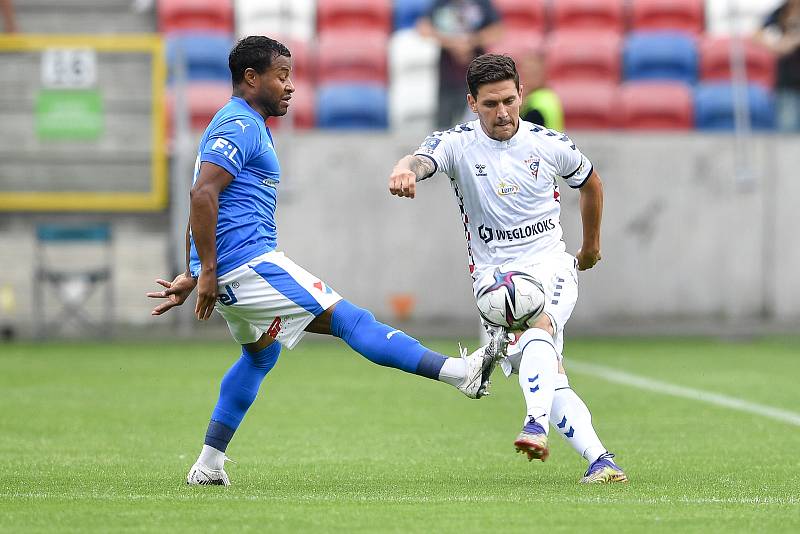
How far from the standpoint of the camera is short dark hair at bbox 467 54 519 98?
21.5 ft

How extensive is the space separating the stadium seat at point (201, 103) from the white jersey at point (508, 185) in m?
11.4

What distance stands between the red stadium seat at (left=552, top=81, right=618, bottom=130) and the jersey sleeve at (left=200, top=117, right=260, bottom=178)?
1225cm

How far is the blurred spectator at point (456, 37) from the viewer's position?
55.7 feet

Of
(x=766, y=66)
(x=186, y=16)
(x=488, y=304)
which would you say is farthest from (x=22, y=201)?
(x=488, y=304)

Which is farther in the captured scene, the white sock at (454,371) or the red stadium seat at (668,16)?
the red stadium seat at (668,16)

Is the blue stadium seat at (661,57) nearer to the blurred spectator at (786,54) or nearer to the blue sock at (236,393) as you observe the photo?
the blurred spectator at (786,54)

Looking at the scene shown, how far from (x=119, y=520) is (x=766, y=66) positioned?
14.8 m

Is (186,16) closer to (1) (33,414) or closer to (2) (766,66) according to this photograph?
(2) (766,66)

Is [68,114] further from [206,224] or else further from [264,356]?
[206,224]

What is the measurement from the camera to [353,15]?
19.7 meters

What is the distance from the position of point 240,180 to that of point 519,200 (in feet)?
4.10

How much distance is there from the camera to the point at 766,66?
18.7 metres

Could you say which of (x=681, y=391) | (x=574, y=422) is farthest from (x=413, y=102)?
(x=574, y=422)

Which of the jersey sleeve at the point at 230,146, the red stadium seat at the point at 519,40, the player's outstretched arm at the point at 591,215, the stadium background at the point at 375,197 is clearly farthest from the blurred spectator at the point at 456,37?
the jersey sleeve at the point at 230,146
